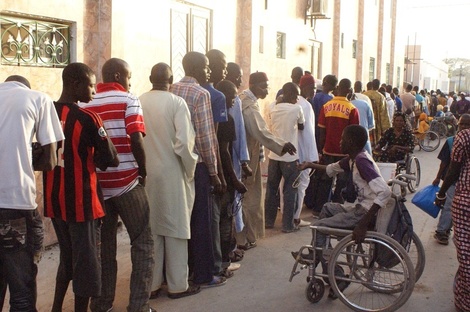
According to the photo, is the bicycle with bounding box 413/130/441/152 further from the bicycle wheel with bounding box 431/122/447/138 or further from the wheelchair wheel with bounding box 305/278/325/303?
the wheelchair wheel with bounding box 305/278/325/303

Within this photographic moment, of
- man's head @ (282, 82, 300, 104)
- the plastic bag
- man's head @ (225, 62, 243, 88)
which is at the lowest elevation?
the plastic bag

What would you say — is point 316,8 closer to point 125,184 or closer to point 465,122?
point 465,122

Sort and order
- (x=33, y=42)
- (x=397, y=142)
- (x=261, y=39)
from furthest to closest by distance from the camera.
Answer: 1. (x=261, y=39)
2. (x=397, y=142)
3. (x=33, y=42)

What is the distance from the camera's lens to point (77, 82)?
11.8ft

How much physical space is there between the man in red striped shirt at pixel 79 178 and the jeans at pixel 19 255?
0.24 metres

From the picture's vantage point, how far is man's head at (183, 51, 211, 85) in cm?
482

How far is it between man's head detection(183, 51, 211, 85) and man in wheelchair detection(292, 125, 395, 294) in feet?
4.24

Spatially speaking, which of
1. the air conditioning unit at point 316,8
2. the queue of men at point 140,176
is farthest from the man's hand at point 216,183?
the air conditioning unit at point 316,8

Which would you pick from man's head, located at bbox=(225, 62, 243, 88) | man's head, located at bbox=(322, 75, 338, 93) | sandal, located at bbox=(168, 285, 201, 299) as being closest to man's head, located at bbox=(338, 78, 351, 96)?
man's head, located at bbox=(322, 75, 338, 93)

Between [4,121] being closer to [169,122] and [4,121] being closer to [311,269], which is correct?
[169,122]

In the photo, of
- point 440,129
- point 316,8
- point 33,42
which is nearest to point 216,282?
point 33,42

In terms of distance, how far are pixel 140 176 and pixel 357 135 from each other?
1.78 m

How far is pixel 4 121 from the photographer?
323 centimetres

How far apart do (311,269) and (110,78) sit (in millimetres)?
2171
